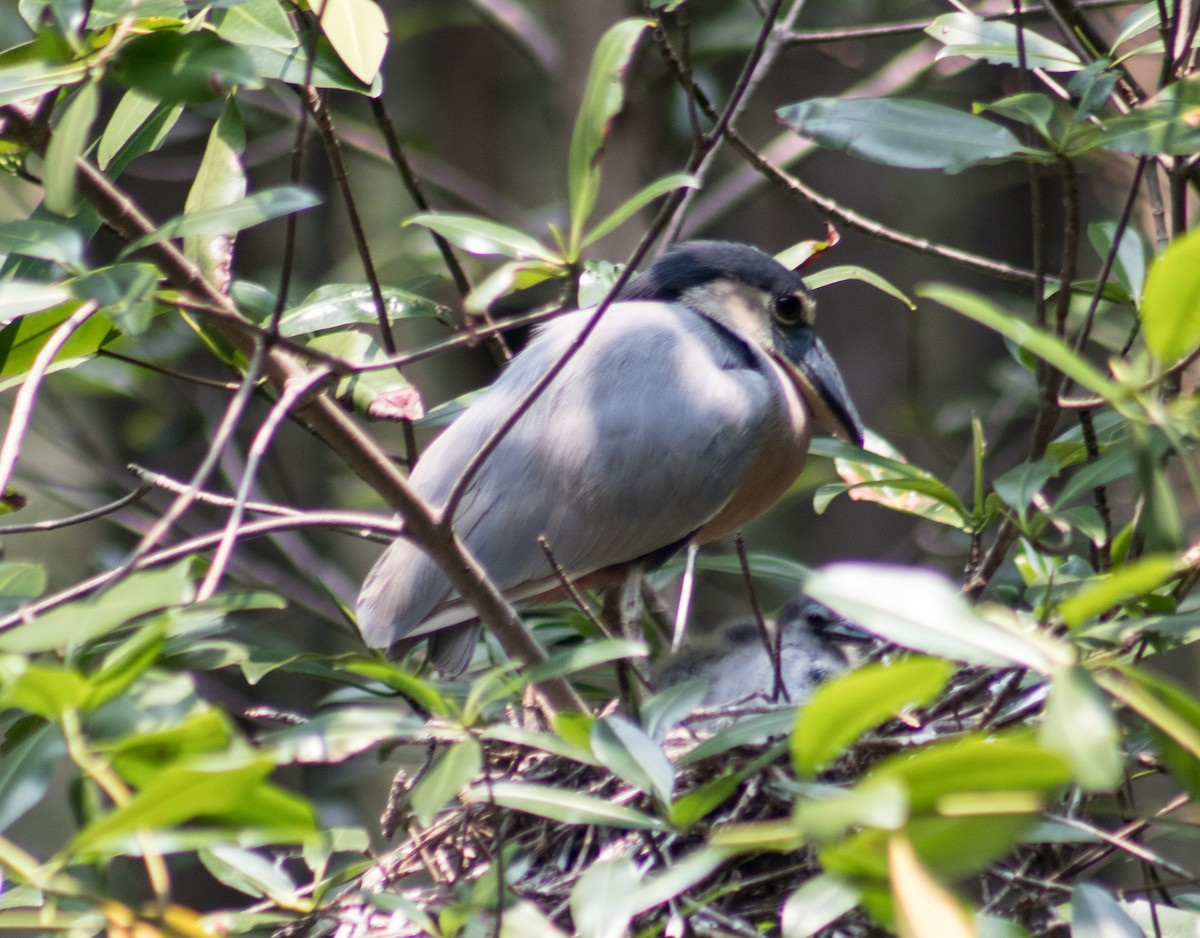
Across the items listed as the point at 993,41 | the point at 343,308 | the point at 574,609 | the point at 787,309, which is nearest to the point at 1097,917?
the point at 993,41

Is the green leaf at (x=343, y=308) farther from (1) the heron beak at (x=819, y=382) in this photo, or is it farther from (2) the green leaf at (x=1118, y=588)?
(2) the green leaf at (x=1118, y=588)

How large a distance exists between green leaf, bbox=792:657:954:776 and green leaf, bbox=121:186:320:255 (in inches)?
23.7

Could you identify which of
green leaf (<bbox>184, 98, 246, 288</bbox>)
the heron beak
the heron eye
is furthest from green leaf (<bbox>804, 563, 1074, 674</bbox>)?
the heron eye

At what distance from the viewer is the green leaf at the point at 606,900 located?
0.92 meters

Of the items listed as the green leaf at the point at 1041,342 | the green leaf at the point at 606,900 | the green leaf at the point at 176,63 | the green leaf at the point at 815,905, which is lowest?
the green leaf at the point at 606,900

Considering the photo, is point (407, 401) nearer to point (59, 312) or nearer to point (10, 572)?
point (59, 312)

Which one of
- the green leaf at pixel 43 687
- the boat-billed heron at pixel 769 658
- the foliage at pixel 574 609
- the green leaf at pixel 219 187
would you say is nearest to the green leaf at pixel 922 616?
the foliage at pixel 574 609

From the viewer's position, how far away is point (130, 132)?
1478 millimetres

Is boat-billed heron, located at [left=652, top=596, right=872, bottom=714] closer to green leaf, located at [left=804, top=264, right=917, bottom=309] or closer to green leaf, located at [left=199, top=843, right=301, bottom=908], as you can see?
green leaf, located at [left=804, top=264, right=917, bottom=309]

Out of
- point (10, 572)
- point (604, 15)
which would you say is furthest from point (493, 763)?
point (604, 15)

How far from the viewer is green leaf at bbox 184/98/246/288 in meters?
1.46

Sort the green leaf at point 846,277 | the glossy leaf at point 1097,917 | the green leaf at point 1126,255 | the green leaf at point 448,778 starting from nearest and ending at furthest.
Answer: the green leaf at point 448,778, the glossy leaf at point 1097,917, the green leaf at point 1126,255, the green leaf at point 846,277

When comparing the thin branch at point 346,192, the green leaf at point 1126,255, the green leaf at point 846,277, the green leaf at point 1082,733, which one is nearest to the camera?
the green leaf at point 1082,733

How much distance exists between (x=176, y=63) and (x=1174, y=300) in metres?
0.79
